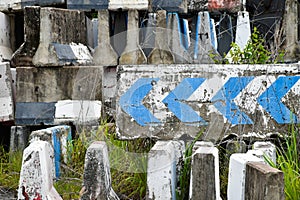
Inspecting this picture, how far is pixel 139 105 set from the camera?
3289 mm

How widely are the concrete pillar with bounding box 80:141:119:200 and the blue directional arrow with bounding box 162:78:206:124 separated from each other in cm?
98

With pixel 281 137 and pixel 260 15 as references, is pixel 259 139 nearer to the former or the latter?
pixel 281 137

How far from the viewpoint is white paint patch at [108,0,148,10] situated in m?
4.43

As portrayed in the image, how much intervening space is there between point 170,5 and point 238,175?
8.61ft

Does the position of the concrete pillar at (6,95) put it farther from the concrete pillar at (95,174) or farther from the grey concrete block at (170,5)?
the concrete pillar at (95,174)

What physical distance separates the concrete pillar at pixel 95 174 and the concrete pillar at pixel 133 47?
2012 mm

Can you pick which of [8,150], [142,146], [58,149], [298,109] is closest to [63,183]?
[58,149]

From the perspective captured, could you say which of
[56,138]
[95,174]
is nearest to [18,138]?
[56,138]

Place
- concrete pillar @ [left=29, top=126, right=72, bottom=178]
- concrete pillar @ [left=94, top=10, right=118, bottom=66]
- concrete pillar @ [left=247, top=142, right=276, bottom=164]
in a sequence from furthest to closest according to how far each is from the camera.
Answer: concrete pillar @ [left=94, top=10, right=118, bottom=66], concrete pillar @ [left=29, top=126, right=72, bottom=178], concrete pillar @ [left=247, top=142, right=276, bottom=164]

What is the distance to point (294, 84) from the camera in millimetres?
3246

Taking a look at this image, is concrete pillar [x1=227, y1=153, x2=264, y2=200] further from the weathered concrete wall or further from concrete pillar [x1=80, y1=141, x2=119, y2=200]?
the weathered concrete wall

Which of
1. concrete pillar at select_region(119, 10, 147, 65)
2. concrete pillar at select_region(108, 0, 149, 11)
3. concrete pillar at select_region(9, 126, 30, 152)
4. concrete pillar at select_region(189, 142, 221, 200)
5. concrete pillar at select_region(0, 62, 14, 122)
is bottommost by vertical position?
concrete pillar at select_region(9, 126, 30, 152)

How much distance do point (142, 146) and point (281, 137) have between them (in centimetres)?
91

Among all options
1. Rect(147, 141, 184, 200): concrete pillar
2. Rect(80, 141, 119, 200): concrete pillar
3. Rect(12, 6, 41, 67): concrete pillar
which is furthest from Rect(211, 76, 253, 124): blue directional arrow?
Rect(12, 6, 41, 67): concrete pillar
